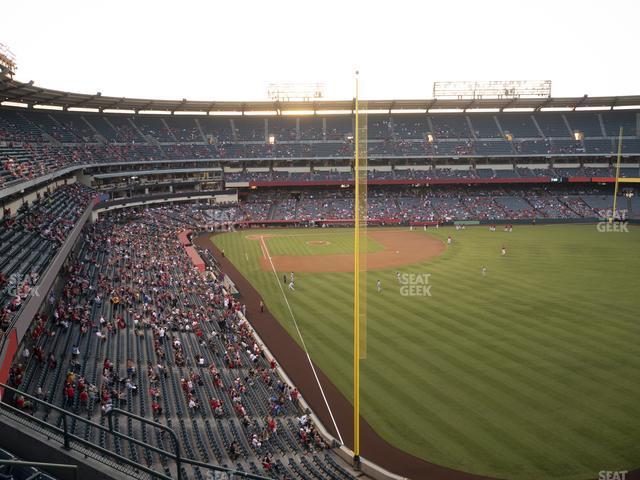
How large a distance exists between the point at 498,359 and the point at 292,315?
12.8 meters

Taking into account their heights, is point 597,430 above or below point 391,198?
below

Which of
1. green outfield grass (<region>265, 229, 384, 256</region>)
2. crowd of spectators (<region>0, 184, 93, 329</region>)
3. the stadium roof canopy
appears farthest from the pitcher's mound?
the stadium roof canopy

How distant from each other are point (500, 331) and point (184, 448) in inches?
713

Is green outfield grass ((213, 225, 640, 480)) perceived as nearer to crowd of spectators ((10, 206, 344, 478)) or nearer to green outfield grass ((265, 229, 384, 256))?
crowd of spectators ((10, 206, 344, 478))

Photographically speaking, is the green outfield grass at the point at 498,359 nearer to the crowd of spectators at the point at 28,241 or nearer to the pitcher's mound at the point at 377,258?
the pitcher's mound at the point at 377,258

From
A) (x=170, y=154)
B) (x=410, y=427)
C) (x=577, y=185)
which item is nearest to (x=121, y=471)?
(x=410, y=427)

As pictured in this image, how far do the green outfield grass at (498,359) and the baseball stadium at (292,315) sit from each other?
128mm

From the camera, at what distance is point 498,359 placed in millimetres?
21562

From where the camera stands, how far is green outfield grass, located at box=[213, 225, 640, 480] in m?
15.3

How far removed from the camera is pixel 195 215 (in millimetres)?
65500

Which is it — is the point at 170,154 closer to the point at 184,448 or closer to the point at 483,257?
the point at 483,257

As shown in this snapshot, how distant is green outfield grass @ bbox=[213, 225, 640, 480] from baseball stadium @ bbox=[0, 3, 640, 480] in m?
0.13

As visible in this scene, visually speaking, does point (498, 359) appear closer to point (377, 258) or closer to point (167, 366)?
point (167, 366)

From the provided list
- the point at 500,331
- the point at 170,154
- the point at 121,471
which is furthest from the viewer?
the point at 170,154
